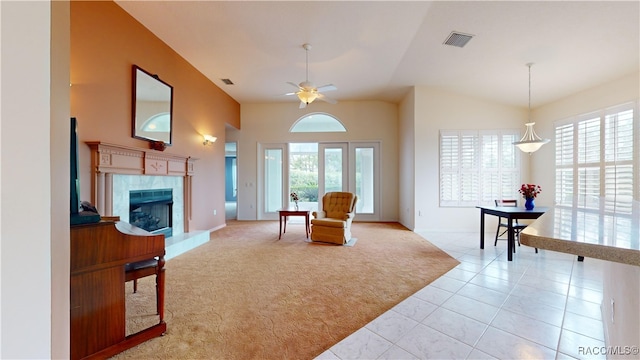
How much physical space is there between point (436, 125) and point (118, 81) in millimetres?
5409

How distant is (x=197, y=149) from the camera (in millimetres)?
4918

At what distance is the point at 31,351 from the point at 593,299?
12.1 feet

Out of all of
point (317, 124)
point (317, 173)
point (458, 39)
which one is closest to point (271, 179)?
point (317, 173)

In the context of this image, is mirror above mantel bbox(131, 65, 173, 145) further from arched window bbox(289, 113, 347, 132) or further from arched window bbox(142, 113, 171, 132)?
arched window bbox(289, 113, 347, 132)

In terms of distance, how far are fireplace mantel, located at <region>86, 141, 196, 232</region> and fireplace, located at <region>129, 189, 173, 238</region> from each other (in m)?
0.31

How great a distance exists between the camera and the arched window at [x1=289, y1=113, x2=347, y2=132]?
22.1 feet

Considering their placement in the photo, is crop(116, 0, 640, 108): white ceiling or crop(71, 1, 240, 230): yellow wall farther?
crop(116, 0, 640, 108): white ceiling

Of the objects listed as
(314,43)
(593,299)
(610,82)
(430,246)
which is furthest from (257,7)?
(610,82)

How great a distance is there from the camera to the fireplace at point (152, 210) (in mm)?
3434

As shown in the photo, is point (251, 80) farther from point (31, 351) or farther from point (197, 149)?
point (31, 351)

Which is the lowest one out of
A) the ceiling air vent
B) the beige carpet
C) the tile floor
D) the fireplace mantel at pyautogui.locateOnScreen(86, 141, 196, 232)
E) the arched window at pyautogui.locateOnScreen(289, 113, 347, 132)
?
the beige carpet

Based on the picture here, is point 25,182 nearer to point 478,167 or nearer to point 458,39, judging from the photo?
point 458,39

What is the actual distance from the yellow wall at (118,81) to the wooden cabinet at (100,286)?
67.5 inches

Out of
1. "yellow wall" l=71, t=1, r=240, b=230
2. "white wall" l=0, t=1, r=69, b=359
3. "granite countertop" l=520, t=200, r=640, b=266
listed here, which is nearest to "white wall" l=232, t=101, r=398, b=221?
"yellow wall" l=71, t=1, r=240, b=230
